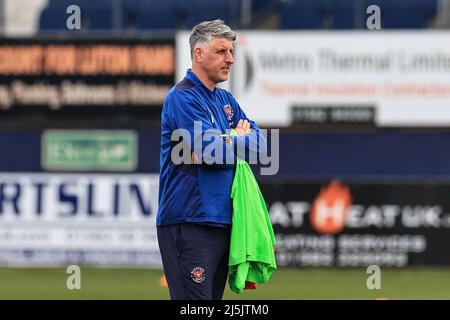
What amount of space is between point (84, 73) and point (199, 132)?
1159 centimetres

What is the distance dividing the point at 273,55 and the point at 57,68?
3.15 metres

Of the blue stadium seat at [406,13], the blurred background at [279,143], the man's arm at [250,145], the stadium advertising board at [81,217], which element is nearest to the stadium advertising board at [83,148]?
the blurred background at [279,143]

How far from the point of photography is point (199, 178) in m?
5.96

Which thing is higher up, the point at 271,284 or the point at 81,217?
the point at 81,217

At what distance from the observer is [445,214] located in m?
16.8

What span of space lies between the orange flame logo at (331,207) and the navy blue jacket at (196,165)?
11.0 meters

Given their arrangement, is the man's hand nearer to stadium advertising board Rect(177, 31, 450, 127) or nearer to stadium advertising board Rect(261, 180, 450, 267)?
stadium advertising board Rect(261, 180, 450, 267)

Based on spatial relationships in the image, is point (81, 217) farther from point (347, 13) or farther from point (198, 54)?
point (198, 54)

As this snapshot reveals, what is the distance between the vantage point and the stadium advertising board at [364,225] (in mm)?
16844

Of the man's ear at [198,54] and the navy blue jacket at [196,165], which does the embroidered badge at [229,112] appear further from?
the man's ear at [198,54]

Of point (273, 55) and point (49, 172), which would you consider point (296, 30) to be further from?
point (49, 172)

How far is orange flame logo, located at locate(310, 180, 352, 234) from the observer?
16.9 m

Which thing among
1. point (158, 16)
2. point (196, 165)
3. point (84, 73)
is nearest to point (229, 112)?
point (196, 165)

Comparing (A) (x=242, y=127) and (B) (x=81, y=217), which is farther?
(B) (x=81, y=217)
